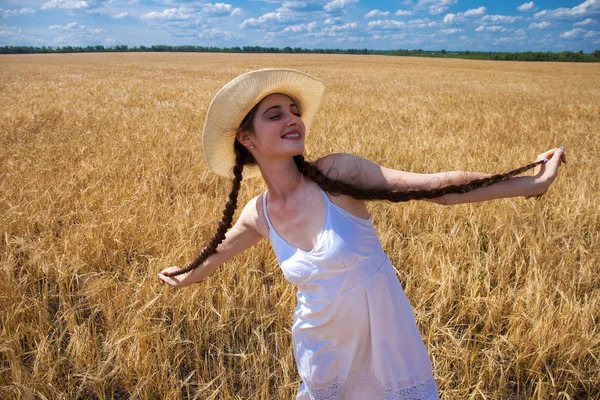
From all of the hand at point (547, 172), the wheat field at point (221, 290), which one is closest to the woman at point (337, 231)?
the hand at point (547, 172)

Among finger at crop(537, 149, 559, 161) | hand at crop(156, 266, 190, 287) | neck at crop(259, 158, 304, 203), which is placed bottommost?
hand at crop(156, 266, 190, 287)

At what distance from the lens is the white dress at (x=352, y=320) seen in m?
1.26

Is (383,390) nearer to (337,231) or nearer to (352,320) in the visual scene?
(352,320)

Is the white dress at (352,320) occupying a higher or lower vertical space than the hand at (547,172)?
lower

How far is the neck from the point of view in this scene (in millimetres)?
1425

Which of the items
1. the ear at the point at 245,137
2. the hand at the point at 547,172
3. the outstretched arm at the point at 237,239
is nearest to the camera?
the hand at the point at 547,172

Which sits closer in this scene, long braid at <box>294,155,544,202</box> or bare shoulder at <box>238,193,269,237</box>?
long braid at <box>294,155,544,202</box>

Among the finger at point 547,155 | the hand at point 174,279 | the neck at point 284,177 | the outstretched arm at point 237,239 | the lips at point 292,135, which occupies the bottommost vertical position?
the hand at point 174,279

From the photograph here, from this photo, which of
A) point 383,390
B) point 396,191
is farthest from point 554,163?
point 383,390

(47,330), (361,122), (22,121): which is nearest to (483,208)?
(47,330)

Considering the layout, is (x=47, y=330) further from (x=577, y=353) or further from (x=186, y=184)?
(x=577, y=353)

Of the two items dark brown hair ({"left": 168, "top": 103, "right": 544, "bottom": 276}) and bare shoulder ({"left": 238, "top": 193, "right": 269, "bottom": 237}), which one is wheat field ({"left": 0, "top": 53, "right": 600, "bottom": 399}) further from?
dark brown hair ({"left": 168, "top": 103, "right": 544, "bottom": 276})

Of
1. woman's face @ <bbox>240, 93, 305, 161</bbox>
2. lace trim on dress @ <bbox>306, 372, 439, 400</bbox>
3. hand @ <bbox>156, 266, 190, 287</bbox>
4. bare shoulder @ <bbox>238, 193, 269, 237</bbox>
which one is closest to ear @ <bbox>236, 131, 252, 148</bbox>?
woman's face @ <bbox>240, 93, 305, 161</bbox>

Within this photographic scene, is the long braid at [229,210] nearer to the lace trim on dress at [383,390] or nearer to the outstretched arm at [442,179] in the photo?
the outstretched arm at [442,179]
